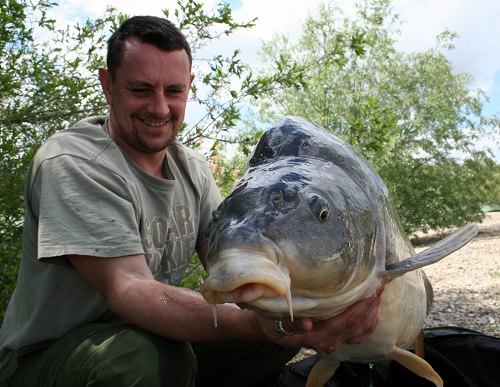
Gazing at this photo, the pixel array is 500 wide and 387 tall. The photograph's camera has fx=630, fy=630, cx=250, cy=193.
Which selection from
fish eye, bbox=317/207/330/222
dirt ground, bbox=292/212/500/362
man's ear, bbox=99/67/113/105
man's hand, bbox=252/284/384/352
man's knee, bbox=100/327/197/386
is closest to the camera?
fish eye, bbox=317/207/330/222

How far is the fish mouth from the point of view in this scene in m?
0.98

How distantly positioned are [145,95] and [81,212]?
57 centimetres

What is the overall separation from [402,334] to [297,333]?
46 centimetres

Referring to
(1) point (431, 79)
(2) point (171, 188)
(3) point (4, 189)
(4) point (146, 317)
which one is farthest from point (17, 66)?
(1) point (431, 79)

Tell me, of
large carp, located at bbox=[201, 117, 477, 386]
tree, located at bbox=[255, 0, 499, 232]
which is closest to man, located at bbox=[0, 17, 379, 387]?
large carp, located at bbox=[201, 117, 477, 386]

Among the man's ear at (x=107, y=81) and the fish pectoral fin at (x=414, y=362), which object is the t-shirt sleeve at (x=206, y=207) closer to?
the man's ear at (x=107, y=81)

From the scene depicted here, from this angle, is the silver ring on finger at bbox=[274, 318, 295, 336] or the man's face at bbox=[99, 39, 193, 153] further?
Answer: the man's face at bbox=[99, 39, 193, 153]

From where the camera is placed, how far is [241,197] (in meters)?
1.21

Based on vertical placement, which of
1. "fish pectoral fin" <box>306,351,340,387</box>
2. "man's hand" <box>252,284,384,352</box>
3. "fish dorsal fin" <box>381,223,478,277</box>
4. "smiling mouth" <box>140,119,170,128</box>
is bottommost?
"fish pectoral fin" <box>306,351,340,387</box>

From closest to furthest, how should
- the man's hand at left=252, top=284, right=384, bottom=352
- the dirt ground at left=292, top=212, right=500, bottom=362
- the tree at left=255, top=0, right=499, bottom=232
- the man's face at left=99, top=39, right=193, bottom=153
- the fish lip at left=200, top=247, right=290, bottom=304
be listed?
the fish lip at left=200, top=247, right=290, bottom=304 < the man's hand at left=252, top=284, right=384, bottom=352 < the man's face at left=99, top=39, right=193, bottom=153 < the dirt ground at left=292, top=212, right=500, bottom=362 < the tree at left=255, top=0, right=499, bottom=232

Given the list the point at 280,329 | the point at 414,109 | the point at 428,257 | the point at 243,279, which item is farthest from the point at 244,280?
the point at 414,109

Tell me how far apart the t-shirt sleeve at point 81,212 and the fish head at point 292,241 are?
1.69 ft

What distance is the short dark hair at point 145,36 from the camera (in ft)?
7.02

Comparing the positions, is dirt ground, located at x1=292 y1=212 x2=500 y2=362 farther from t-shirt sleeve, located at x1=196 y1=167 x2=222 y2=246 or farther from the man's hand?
the man's hand
